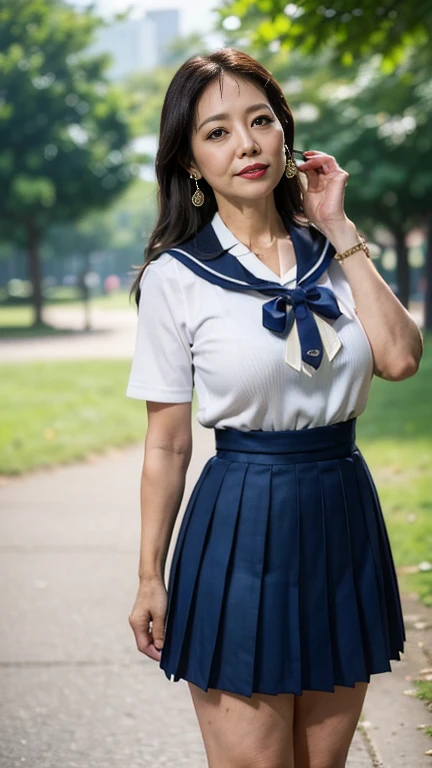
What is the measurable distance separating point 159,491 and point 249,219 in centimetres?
66

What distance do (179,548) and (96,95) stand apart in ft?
108

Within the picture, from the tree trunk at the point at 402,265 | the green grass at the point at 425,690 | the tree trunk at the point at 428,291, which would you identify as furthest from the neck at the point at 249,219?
the tree trunk at the point at 402,265

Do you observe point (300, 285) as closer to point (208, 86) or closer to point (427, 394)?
point (208, 86)

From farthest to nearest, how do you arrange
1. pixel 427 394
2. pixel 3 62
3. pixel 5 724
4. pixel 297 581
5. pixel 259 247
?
pixel 3 62 < pixel 427 394 < pixel 5 724 < pixel 259 247 < pixel 297 581

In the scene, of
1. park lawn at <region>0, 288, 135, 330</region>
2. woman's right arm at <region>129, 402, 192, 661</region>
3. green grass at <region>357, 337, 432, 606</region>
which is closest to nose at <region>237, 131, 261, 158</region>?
woman's right arm at <region>129, 402, 192, 661</region>

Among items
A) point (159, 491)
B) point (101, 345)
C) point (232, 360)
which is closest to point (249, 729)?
point (159, 491)

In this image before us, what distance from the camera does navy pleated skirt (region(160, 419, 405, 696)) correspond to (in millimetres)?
2441

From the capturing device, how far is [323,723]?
259 centimetres

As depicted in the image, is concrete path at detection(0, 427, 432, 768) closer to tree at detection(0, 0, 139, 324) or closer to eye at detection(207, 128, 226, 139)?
eye at detection(207, 128, 226, 139)

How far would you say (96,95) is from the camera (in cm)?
3416

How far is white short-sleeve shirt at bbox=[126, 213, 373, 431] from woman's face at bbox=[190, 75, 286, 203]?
Answer: 152mm

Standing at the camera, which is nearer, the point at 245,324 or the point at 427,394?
the point at 245,324

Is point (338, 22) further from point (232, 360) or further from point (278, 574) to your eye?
point (278, 574)

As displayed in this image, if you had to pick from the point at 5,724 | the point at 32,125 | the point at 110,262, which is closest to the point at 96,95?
the point at 32,125
